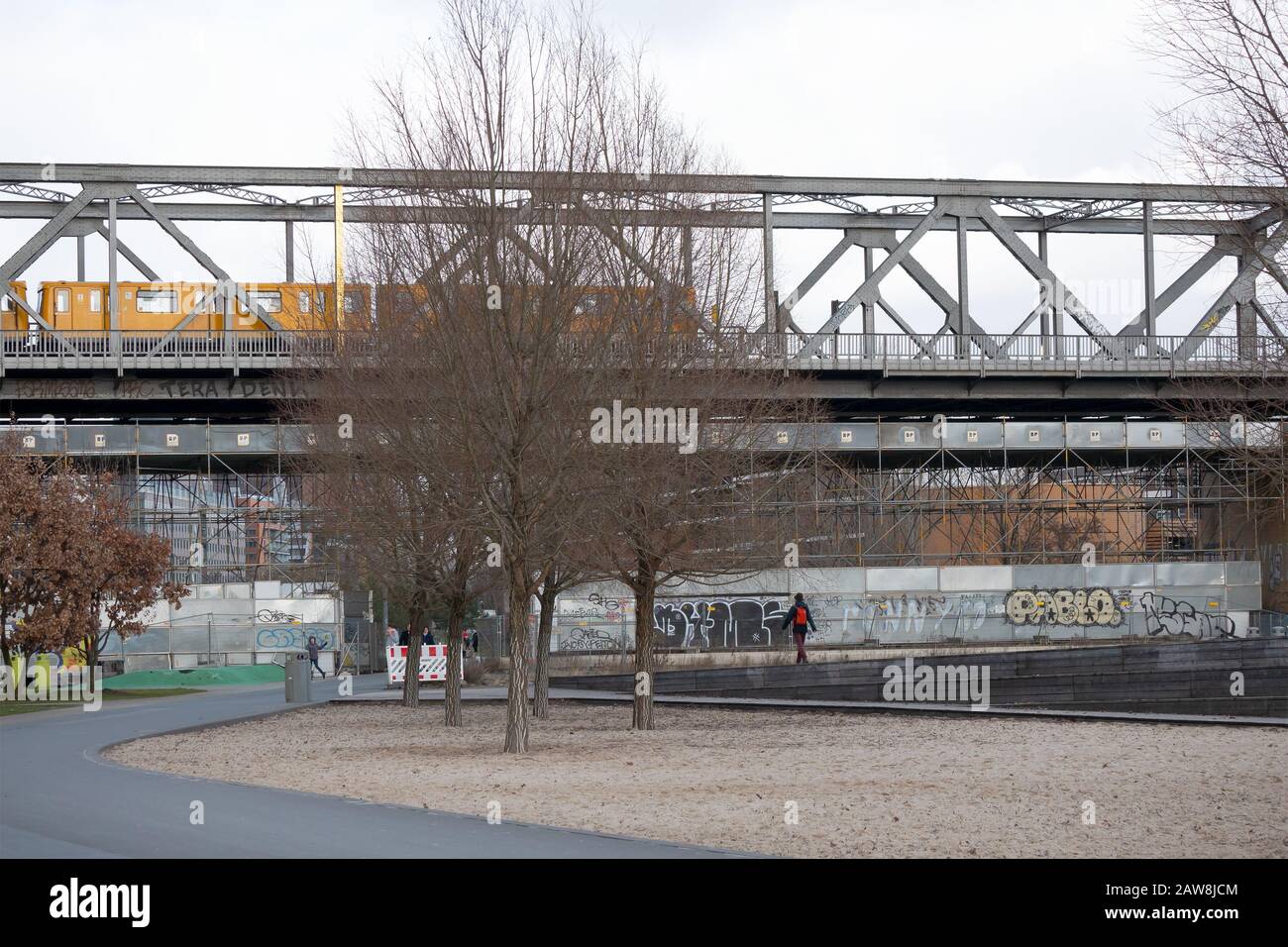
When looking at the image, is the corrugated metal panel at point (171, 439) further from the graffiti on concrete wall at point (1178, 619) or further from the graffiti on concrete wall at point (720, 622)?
the graffiti on concrete wall at point (1178, 619)

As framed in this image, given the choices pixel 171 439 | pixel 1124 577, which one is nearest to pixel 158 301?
pixel 171 439

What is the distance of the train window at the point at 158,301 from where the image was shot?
47.7m

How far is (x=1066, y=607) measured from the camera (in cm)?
→ 4503

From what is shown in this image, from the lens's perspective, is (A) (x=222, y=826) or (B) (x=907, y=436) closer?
(A) (x=222, y=826)

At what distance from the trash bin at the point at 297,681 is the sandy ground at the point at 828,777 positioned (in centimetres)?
545

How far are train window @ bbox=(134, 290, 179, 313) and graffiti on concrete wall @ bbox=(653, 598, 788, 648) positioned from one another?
19271 mm

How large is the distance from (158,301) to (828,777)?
38.2 metres

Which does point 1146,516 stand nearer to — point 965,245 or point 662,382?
point 965,245

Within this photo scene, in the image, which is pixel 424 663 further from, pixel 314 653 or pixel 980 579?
pixel 980 579

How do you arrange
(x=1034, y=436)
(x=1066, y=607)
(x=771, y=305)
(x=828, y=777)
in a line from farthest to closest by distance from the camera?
1. (x=1034, y=436)
2. (x=1066, y=607)
3. (x=771, y=305)
4. (x=828, y=777)
